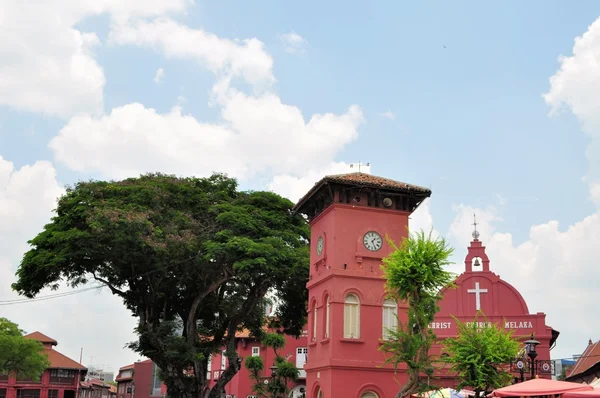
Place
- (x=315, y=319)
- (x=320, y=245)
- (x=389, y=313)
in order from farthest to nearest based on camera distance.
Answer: (x=320, y=245) → (x=315, y=319) → (x=389, y=313)

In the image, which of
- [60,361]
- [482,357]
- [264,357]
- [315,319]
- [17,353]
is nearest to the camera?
[482,357]

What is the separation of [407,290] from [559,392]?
6.86 m

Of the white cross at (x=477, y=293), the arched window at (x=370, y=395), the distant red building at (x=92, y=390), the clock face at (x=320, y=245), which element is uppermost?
the clock face at (x=320, y=245)

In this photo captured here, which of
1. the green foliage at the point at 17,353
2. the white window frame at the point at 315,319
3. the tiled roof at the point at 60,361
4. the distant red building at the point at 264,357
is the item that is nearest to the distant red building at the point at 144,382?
the tiled roof at the point at 60,361

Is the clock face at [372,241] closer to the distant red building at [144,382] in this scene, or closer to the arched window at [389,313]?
the arched window at [389,313]

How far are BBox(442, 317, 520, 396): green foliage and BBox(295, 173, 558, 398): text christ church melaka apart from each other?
63.5 inches

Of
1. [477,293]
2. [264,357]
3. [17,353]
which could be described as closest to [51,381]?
[17,353]

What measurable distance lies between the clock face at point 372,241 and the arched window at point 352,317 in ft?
6.83

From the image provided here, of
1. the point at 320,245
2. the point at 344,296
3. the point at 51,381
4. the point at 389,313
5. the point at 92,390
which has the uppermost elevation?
the point at 320,245

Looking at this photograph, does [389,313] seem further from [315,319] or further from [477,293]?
[477,293]

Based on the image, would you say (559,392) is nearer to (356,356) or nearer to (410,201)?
(356,356)

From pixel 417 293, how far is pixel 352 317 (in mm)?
4129

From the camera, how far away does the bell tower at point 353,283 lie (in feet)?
83.3

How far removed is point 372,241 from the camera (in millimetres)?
27250
